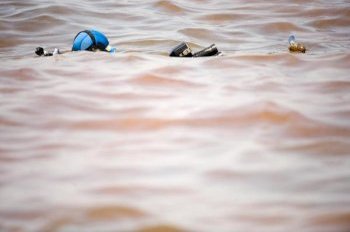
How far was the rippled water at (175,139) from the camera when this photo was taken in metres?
2.11

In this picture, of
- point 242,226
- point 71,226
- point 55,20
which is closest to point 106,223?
point 71,226

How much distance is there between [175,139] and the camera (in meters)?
2.98

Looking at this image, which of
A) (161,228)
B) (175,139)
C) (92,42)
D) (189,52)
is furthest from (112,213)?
(92,42)

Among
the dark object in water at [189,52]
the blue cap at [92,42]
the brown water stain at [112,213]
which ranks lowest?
the brown water stain at [112,213]

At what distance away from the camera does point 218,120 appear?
10.7 feet

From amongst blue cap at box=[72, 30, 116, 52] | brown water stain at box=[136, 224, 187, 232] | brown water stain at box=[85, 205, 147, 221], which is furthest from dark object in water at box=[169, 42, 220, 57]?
brown water stain at box=[136, 224, 187, 232]

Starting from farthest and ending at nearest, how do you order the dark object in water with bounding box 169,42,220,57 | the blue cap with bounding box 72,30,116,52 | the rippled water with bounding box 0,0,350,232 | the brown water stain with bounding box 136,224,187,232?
Result: the blue cap with bounding box 72,30,116,52 < the dark object in water with bounding box 169,42,220,57 < the rippled water with bounding box 0,0,350,232 < the brown water stain with bounding box 136,224,187,232

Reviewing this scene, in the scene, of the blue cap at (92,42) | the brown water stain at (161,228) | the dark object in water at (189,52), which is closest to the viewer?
the brown water stain at (161,228)

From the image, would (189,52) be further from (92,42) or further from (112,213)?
(112,213)

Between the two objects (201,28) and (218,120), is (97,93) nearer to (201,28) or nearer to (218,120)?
(218,120)

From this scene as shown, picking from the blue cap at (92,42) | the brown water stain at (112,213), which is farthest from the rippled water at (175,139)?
the blue cap at (92,42)

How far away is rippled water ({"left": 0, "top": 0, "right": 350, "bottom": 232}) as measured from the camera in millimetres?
2113

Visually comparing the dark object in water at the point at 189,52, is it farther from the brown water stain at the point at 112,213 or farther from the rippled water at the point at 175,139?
the brown water stain at the point at 112,213

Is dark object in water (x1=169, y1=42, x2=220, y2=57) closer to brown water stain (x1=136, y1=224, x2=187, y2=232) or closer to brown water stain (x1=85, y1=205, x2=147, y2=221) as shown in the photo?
Answer: brown water stain (x1=85, y1=205, x2=147, y2=221)
